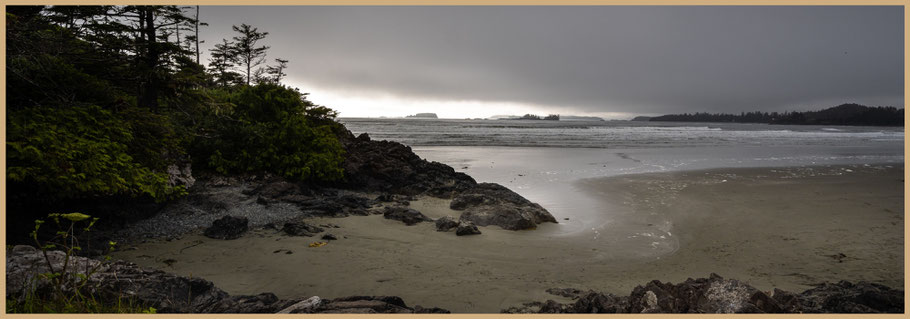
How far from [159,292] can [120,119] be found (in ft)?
17.0

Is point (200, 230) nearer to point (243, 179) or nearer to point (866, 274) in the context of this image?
point (243, 179)

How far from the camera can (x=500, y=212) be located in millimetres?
9516

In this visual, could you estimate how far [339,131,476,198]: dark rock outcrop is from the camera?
13508mm

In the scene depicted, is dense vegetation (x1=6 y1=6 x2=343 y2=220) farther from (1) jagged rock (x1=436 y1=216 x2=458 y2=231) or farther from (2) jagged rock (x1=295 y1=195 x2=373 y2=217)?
(1) jagged rock (x1=436 y1=216 x2=458 y2=231)

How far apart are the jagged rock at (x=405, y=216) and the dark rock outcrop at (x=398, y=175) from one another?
312 cm

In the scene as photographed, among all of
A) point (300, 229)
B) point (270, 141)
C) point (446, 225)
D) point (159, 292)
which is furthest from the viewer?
point (270, 141)

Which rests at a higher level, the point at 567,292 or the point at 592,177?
the point at 592,177

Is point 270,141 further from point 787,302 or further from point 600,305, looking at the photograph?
point 787,302

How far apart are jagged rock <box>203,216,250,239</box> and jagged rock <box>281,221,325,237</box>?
2.45ft

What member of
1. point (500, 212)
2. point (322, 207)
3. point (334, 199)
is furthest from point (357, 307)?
point (334, 199)

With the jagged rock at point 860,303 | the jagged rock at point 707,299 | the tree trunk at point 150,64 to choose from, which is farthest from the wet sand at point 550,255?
the tree trunk at point 150,64

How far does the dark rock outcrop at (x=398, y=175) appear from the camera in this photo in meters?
13.5

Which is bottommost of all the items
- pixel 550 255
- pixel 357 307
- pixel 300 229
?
pixel 550 255

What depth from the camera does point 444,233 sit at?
8.66m
